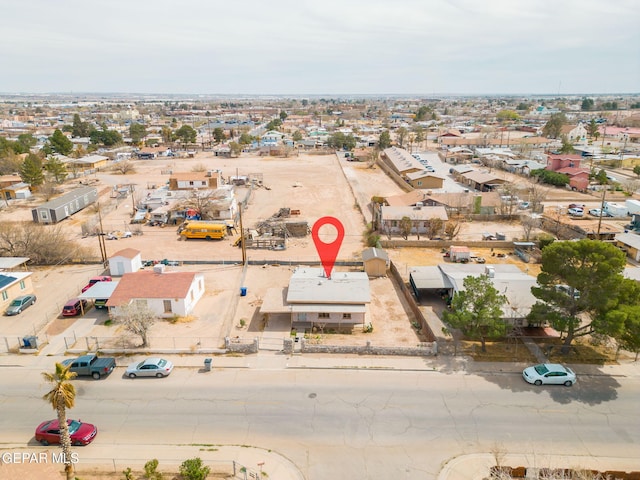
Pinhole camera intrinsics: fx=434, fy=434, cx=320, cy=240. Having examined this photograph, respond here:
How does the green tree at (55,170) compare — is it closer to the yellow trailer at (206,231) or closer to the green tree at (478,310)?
the yellow trailer at (206,231)

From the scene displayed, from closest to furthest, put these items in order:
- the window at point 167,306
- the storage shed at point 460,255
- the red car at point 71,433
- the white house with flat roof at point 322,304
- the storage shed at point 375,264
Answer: the red car at point 71,433 → the white house with flat roof at point 322,304 → the window at point 167,306 → the storage shed at point 375,264 → the storage shed at point 460,255

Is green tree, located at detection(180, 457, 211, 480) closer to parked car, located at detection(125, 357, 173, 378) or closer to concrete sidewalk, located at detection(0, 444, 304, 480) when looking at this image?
concrete sidewalk, located at detection(0, 444, 304, 480)

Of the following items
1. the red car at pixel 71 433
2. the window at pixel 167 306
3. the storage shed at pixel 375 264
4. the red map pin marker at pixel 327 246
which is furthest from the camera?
the red map pin marker at pixel 327 246

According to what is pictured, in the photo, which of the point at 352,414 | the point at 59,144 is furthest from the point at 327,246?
the point at 59,144

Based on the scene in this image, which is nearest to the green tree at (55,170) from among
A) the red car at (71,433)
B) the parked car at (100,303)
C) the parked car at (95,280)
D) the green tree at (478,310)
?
the parked car at (95,280)

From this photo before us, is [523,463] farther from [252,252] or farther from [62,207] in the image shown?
[62,207]

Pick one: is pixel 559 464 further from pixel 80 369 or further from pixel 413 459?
pixel 80 369

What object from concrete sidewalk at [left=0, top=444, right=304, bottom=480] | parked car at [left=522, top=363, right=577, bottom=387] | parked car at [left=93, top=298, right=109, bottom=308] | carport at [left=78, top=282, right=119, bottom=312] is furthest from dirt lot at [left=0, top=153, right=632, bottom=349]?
concrete sidewalk at [left=0, top=444, right=304, bottom=480]

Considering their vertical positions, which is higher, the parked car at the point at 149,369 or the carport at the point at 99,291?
the carport at the point at 99,291
